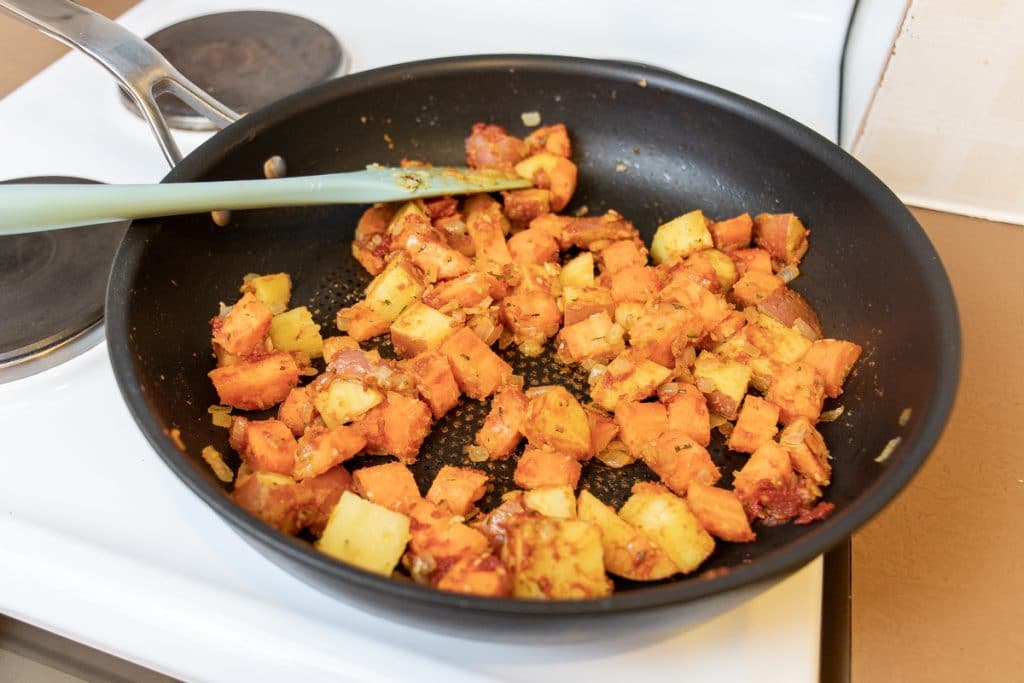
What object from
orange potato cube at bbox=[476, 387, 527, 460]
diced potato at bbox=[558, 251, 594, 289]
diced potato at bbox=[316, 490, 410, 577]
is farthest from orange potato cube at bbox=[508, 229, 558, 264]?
diced potato at bbox=[316, 490, 410, 577]

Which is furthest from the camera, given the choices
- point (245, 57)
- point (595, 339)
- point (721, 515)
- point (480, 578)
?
point (245, 57)

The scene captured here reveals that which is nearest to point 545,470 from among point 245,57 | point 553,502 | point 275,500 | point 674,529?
point 553,502

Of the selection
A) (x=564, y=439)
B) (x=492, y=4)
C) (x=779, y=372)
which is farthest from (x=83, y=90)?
(x=779, y=372)

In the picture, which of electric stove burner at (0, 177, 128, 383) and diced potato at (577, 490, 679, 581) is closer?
diced potato at (577, 490, 679, 581)

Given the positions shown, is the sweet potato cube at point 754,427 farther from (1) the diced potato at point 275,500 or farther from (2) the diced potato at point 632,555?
(1) the diced potato at point 275,500

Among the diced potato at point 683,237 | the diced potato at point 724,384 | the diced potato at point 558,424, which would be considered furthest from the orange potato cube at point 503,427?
the diced potato at point 683,237

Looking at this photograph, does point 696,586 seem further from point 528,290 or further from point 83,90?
point 83,90

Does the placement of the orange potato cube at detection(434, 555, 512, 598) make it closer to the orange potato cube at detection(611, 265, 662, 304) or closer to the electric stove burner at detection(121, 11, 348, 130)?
the orange potato cube at detection(611, 265, 662, 304)

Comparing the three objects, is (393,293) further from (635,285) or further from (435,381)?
(635,285)
